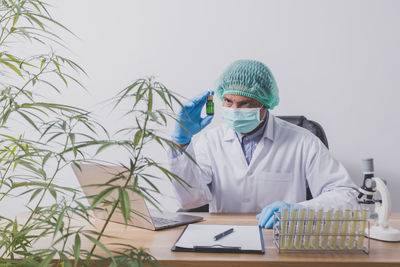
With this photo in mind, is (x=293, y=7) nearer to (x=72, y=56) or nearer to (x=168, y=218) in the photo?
(x=72, y=56)

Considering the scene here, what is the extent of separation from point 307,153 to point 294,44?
972mm

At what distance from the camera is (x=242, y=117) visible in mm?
1771

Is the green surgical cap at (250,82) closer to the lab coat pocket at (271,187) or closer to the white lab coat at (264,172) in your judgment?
the white lab coat at (264,172)

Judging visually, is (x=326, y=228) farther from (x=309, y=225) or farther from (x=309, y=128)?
(x=309, y=128)

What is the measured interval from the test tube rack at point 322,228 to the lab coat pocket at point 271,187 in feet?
2.74

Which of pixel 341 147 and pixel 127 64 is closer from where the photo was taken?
pixel 341 147

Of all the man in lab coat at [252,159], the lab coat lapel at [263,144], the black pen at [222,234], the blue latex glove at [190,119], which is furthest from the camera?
the lab coat lapel at [263,144]

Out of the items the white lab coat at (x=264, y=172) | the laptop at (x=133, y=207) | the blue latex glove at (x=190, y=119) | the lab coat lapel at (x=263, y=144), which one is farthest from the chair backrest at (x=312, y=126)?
the laptop at (x=133, y=207)

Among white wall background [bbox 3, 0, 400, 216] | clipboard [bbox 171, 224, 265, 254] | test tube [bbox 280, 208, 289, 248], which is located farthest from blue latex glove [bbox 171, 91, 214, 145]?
white wall background [bbox 3, 0, 400, 216]

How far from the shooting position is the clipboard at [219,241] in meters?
1.01

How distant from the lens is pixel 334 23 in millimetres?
2494

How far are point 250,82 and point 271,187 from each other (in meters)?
0.53

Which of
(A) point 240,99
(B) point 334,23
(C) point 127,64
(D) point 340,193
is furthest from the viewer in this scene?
(C) point 127,64

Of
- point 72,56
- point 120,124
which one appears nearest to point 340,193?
point 120,124
